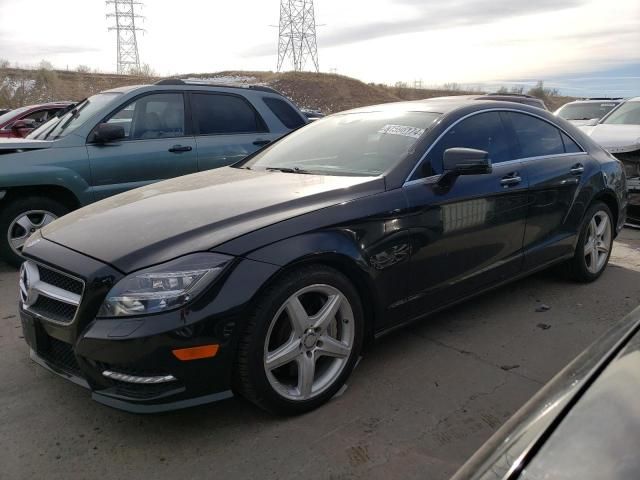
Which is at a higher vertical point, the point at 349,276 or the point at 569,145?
the point at 569,145

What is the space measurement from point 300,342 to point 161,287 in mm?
740

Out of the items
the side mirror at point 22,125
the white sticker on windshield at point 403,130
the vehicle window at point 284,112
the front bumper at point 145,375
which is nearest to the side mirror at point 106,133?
the vehicle window at point 284,112

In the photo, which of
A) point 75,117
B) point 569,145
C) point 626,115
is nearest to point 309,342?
point 569,145

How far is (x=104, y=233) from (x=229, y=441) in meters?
1.20

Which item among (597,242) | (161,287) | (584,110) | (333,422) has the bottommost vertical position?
(333,422)

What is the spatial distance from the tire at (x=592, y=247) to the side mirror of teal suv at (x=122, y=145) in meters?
3.63

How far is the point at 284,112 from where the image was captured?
7.02 meters

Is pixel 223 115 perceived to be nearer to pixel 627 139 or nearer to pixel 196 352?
pixel 196 352

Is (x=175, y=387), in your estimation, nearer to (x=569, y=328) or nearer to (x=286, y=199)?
(x=286, y=199)

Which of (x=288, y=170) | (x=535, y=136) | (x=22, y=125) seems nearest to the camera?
(x=288, y=170)

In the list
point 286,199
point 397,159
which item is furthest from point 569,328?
point 286,199

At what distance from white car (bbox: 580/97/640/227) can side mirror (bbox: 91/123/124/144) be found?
5.84m

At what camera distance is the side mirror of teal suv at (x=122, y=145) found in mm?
5359

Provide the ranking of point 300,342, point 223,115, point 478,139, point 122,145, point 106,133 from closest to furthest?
point 300,342
point 478,139
point 106,133
point 122,145
point 223,115
